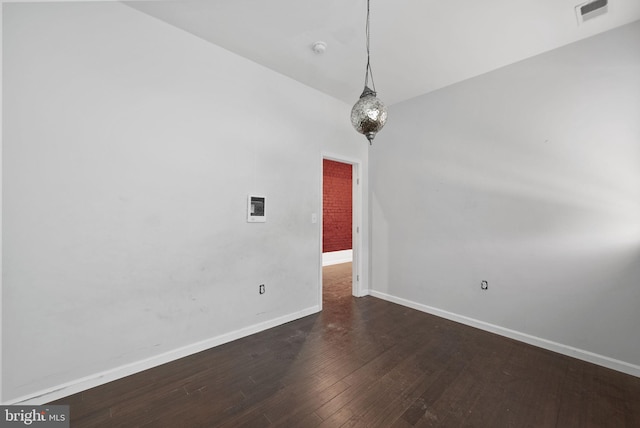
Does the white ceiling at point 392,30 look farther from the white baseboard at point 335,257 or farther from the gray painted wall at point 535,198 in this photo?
the white baseboard at point 335,257

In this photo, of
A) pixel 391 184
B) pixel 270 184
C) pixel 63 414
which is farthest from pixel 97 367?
pixel 391 184

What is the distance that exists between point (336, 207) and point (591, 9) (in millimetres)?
5443

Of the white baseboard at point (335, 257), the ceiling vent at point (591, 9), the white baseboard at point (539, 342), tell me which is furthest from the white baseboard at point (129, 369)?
the ceiling vent at point (591, 9)

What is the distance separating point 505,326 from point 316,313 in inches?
90.3

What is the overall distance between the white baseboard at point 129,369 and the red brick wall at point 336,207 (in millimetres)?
3854

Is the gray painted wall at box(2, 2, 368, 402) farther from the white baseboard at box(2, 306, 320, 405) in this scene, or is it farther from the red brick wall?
the red brick wall

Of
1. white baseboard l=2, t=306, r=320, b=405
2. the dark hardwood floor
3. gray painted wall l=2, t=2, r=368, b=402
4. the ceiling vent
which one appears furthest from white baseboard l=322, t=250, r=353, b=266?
the ceiling vent

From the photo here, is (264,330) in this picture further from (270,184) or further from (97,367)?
(270,184)

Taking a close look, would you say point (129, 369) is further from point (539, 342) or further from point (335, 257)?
point (335, 257)

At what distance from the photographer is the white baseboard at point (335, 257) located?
675 cm

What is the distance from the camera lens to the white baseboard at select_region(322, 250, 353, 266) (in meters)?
6.75

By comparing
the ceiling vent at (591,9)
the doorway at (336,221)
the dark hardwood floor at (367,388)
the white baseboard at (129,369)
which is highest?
the ceiling vent at (591,9)

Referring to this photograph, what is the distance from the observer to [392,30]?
2.39m

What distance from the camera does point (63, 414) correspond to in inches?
68.4
